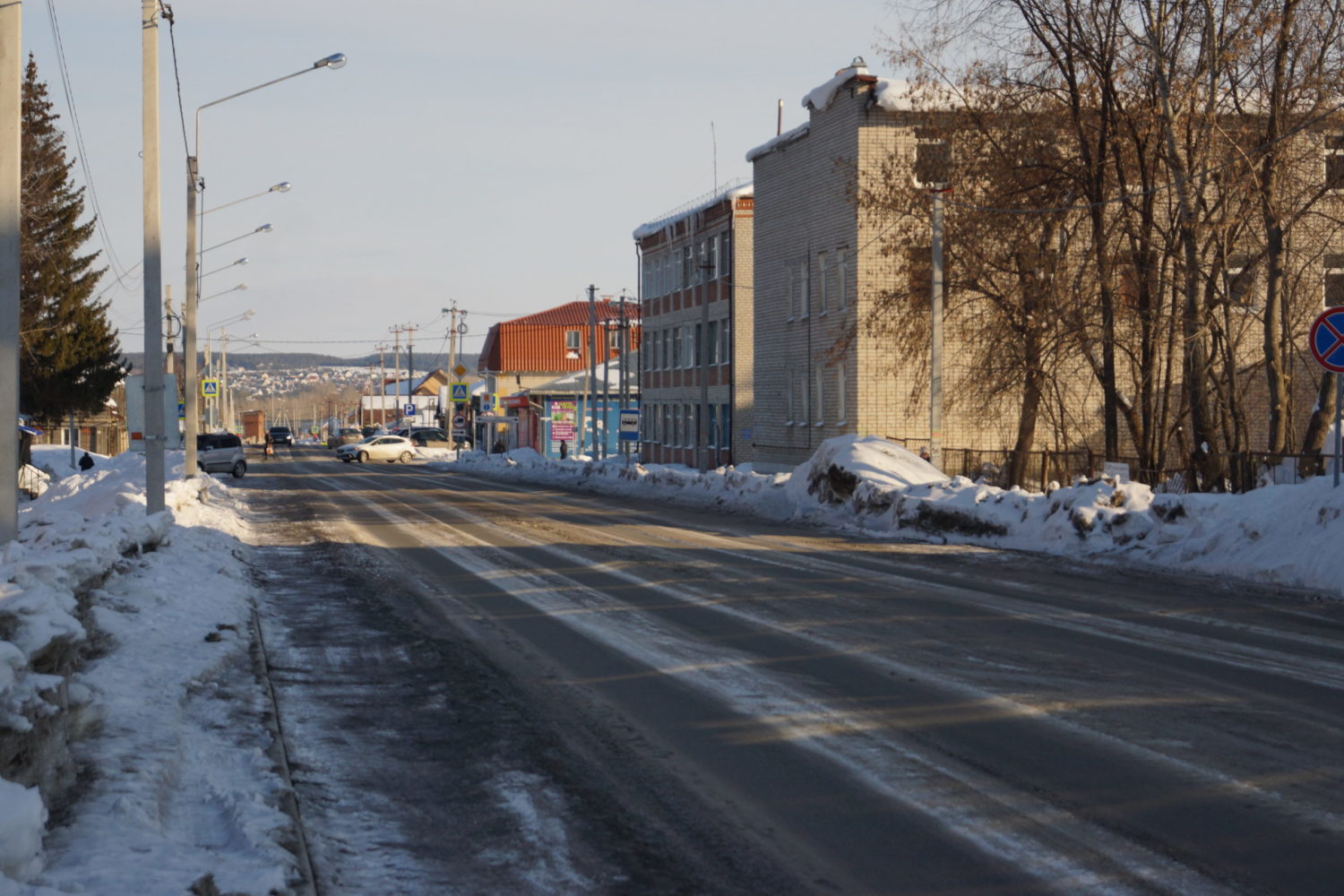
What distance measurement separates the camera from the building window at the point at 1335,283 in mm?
33628

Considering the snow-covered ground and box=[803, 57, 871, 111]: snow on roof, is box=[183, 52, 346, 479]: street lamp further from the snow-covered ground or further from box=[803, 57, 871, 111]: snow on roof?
box=[803, 57, 871, 111]: snow on roof

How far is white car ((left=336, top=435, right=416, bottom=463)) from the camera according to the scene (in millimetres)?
77438

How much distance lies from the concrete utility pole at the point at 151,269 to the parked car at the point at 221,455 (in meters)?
32.1

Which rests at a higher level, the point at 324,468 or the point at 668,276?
the point at 668,276

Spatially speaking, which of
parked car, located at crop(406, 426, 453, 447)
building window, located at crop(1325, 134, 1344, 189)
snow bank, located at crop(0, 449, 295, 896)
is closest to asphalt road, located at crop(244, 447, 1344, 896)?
snow bank, located at crop(0, 449, 295, 896)

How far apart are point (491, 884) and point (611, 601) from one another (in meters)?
8.42

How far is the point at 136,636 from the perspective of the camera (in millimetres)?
9438

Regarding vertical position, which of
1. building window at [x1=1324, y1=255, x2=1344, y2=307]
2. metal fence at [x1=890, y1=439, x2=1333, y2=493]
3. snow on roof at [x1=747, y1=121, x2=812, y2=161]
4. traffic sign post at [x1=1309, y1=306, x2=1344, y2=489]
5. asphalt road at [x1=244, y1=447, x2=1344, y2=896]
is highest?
snow on roof at [x1=747, y1=121, x2=812, y2=161]

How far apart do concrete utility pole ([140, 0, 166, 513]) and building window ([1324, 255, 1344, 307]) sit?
85.7 feet

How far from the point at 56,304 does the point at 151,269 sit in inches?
1625

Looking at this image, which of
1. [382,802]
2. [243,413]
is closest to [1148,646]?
[382,802]

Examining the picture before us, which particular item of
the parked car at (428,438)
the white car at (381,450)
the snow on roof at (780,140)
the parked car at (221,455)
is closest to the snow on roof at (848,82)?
the snow on roof at (780,140)

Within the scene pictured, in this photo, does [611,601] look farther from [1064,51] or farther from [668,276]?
[668,276]

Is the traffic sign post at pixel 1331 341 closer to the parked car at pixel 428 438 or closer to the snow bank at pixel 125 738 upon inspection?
the snow bank at pixel 125 738
